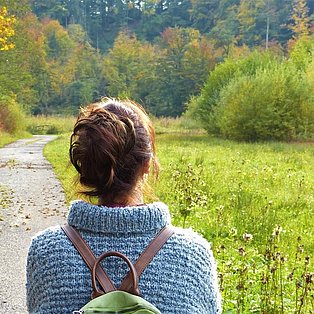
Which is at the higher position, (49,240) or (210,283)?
(49,240)

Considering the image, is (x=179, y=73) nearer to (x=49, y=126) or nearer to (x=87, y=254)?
(x=49, y=126)

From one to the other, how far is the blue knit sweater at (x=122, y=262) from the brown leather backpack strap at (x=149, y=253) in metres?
0.02

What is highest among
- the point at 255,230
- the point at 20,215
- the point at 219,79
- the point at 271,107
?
the point at 255,230

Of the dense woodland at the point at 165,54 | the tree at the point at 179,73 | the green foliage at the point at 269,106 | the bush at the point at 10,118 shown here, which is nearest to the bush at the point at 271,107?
A: the green foliage at the point at 269,106

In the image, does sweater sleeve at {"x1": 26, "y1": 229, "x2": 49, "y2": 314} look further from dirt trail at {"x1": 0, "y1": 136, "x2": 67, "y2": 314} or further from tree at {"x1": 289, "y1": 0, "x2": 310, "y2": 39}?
tree at {"x1": 289, "y1": 0, "x2": 310, "y2": 39}

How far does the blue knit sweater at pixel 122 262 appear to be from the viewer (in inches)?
76.4

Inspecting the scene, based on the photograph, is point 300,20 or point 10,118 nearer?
point 10,118

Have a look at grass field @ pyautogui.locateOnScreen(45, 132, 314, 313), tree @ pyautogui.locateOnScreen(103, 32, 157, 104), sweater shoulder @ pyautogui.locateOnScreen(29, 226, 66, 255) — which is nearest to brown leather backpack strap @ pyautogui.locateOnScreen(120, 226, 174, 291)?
sweater shoulder @ pyautogui.locateOnScreen(29, 226, 66, 255)

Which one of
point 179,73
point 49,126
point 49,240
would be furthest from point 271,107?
point 179,73

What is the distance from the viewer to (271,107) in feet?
121

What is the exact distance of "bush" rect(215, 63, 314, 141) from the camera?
36688 mm

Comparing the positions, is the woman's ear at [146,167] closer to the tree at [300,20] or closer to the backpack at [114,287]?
the backpack at [114,287]

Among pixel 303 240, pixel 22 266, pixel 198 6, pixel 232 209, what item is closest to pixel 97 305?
pixel 22 266

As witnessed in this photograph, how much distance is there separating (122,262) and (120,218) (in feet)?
0.46
